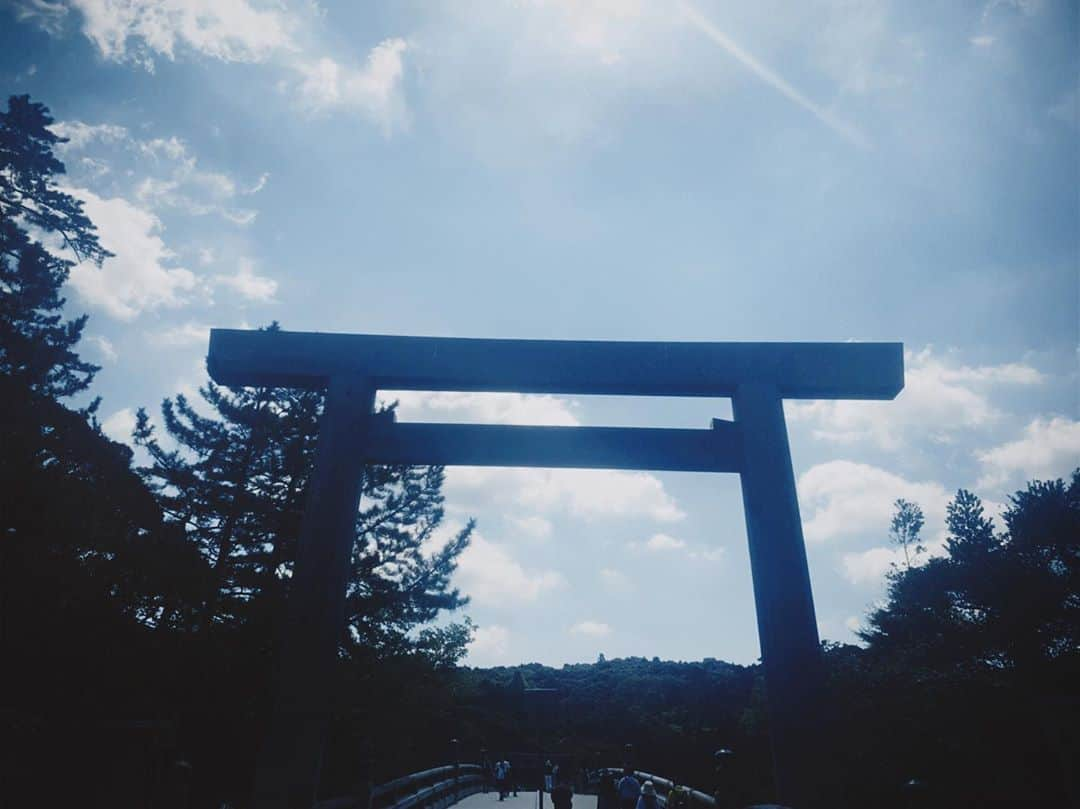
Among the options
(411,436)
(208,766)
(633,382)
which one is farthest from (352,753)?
(633,382)

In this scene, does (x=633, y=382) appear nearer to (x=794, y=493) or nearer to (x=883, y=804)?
(x=794, y=493)

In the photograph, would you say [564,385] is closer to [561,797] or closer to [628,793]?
[628,793]

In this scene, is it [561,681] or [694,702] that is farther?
[561,681]

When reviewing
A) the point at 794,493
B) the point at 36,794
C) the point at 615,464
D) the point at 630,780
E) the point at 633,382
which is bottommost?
the point at 630,780

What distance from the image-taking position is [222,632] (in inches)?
403

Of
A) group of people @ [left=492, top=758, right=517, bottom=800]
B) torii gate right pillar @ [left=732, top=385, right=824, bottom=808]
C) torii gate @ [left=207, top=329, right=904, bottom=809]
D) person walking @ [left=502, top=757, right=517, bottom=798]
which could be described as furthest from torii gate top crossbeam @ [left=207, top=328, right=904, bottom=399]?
person walking @ [left=502, top=757, right=517, bottom=798]

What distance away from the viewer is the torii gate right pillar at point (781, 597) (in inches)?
121

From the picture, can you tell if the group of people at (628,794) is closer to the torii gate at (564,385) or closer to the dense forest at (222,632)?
the dense forest at (222,632)

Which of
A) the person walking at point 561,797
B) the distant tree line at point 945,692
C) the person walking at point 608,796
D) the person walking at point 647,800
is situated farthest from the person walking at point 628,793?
the distant tree line at point 945,692

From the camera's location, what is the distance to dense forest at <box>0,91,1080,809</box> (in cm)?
611

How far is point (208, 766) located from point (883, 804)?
21972 mm

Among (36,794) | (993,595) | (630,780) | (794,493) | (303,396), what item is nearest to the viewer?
(794,493)

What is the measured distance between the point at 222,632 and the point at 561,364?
31.6 ft

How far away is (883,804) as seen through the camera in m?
19.8
